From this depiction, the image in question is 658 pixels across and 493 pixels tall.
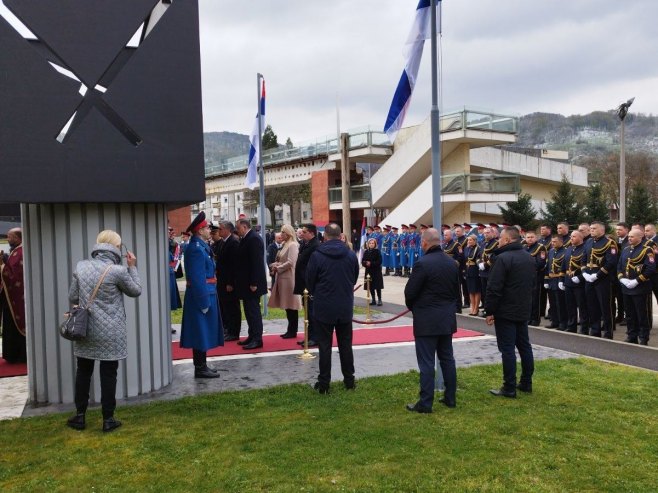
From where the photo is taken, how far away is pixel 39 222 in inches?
244

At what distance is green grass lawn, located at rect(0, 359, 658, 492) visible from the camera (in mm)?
4355

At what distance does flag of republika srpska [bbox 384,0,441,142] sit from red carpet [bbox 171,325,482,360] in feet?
12.9

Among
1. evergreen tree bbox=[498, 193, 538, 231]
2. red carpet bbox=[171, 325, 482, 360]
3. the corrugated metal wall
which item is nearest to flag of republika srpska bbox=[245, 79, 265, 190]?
red carpet bbox=[171, 325, 482, 360]

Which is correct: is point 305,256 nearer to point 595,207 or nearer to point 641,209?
point 595,207

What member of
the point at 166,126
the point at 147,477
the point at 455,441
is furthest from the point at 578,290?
Answer: the point at 147,477

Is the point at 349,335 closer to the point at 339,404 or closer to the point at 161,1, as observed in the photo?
the point at 339,404

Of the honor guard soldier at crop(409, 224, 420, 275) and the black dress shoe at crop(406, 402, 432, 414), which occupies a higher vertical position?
the honor guard soldier at crop(409, 224, 420, 275)

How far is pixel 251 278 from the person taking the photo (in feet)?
29.8

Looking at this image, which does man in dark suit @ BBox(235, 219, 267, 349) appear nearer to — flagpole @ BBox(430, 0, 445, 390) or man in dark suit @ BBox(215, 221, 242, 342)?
man in dark suit @ BBox(215, 221, 242, 342)

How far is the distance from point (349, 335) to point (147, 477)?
3.04 meters

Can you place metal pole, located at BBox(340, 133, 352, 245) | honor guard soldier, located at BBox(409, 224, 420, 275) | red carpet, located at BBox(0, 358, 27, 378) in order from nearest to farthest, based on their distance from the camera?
red carpet, located at BBox(0, 358, 27, 378), honor guard soldier, located at BBox(409, 224, 420, 275), metal pole, located at BBox(340, 133, 352, 245)

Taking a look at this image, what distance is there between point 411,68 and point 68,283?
14.9 ft

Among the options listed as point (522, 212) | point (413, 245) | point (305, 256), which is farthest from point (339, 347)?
point (522, 212)

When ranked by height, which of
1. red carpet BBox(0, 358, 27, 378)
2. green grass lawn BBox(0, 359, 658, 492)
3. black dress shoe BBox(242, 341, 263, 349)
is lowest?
green grass lawn BBox(0, 359, 658, 492)
